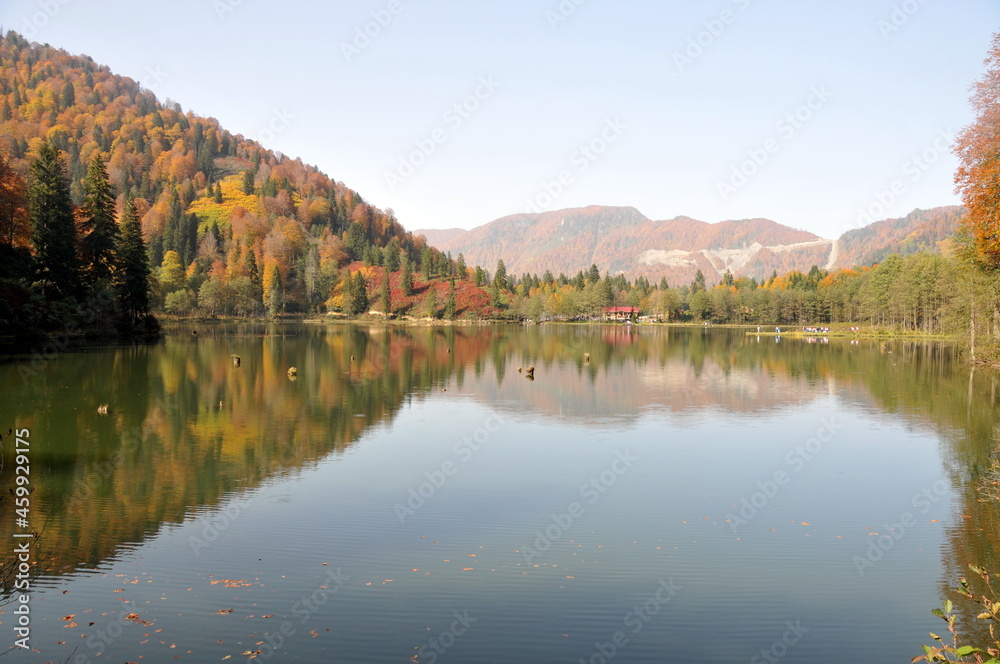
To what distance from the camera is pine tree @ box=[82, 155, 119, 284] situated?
202ft

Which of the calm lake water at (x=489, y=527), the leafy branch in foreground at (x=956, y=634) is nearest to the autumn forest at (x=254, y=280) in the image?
the calm lake water at (x=489, y=527)

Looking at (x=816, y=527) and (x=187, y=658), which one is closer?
(x=187, y=658)

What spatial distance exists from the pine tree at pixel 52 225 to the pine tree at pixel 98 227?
5.61 metres

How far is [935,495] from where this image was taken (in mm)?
16719

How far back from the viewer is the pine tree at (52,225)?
52.6 metres

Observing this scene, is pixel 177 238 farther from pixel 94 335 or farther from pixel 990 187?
pixel 990 187

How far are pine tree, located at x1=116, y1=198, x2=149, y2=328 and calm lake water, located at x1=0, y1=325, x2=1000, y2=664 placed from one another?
124 feet

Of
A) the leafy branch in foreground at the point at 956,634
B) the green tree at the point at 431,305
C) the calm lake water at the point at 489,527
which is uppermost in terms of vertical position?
the green tree at the point at 431,305

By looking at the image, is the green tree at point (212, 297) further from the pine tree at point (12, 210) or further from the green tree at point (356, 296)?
the pine tree at point (12, 210)

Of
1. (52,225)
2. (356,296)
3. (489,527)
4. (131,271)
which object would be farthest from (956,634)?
(356,296)

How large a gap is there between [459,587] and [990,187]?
22.9 metres

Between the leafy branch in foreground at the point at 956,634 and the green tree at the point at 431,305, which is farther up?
the green tree at the point at 431,305

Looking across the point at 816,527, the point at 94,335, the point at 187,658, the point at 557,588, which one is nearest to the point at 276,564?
the point at 187,658

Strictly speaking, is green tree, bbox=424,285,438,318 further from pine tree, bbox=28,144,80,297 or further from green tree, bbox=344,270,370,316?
pine tree, bbox=28,144,80,297
